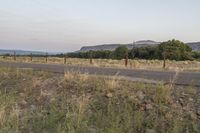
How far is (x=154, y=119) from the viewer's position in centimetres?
891

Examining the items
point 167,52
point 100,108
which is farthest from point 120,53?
point 100,108

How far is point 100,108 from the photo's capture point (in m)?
9.76

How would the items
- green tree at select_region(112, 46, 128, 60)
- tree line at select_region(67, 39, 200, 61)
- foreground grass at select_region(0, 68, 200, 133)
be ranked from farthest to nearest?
green tree at select_region(112, 46, 128, 60) → tree line at select_region(67, 39, 200, 61) → foreground grass at select_region(0, 68, 200, 133)

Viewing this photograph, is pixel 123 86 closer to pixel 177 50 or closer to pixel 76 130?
pixel 76 130

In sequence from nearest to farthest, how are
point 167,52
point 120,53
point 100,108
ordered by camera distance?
point 100,108 < point 167,52 < point 120,53

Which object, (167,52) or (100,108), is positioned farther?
(167,52)

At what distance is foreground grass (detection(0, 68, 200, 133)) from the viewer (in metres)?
8.73

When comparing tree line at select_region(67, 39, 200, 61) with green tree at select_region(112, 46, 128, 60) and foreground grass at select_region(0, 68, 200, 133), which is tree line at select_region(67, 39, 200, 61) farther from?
foreground grass at select_region(0, 68, 200, 133)

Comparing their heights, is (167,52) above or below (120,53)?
above

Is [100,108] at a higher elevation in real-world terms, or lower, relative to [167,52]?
lower

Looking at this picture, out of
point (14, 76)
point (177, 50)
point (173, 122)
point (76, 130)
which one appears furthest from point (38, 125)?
point (177, 50)

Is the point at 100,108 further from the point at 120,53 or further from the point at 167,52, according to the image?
the point at 120,53

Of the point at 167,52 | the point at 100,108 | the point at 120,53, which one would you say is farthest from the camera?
the point at 120,53

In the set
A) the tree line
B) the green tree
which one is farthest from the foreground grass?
the green tree
